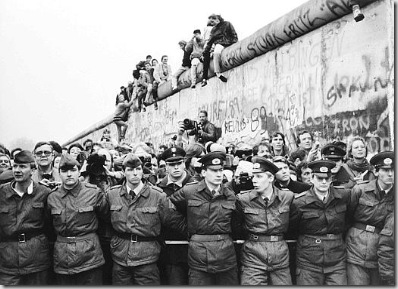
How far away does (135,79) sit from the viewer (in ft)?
56.1

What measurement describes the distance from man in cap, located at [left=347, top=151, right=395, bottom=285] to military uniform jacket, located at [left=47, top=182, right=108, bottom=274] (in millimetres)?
2254

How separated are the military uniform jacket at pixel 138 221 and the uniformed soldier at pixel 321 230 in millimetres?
1099

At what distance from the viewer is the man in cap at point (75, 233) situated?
185 inches

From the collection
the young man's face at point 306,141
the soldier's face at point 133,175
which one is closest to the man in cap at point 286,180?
the soldier's face at point 133,175

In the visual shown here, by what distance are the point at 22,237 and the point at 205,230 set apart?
1.64 metres

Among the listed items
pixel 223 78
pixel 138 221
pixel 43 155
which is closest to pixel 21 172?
pixel 43 155

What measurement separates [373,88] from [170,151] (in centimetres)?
272

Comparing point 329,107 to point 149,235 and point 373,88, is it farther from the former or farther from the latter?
point 149,235

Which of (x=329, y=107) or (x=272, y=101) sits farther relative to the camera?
(x=272, y=101)

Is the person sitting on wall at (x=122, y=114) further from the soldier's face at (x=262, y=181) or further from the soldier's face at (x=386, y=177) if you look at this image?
the soldier's face at (x=386, y=177)

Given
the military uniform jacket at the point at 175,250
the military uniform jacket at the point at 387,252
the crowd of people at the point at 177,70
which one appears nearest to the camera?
the military uniform jacket at the point at 387,252

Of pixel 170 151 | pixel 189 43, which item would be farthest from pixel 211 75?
pixel 170 151

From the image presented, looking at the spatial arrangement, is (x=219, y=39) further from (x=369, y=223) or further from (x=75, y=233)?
(x=75, y=233)

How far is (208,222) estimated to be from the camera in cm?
473
